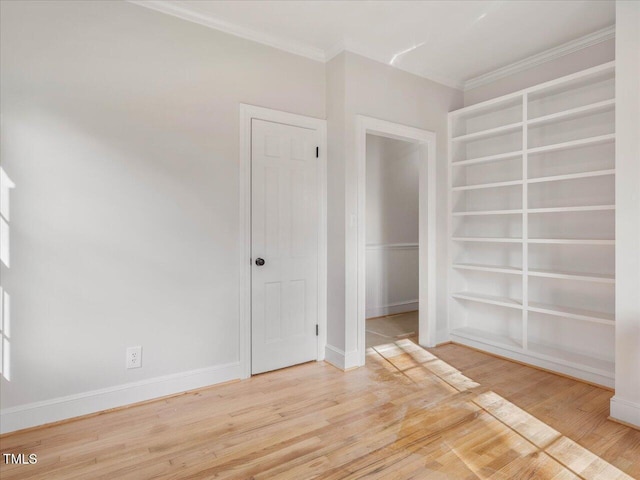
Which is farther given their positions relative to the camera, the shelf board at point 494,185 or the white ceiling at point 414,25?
the shelf board at point 494,185

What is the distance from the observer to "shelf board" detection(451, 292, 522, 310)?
10.6 feet

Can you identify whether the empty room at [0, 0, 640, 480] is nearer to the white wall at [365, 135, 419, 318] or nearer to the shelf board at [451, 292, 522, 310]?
the shelf board at [451, 292, 522, 310]

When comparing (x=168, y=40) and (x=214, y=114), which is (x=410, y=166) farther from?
(x=168, y=40)

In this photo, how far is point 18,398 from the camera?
2092 millimetres

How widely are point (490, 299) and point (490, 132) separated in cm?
155

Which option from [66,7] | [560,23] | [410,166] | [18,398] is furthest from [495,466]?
[410,166]

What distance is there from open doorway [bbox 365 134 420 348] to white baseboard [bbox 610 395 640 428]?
8.05 ft

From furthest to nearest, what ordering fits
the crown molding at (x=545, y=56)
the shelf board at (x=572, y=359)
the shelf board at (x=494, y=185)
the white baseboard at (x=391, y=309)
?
the white baseboard at (x=391, y=309) → the shelf board at (x=494, y=185) → the crown molding at (x=545, y=56) → the shelf board at (x=572, y=359)

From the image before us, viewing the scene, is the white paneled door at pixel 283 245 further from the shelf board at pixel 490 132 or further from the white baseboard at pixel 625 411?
the white baseboard at pixel 625 411

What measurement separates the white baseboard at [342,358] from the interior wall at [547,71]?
9.41 feet

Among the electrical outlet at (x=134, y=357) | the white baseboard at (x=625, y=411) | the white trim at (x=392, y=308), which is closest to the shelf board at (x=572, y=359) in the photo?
the white baseboard at (x=625, y=411)

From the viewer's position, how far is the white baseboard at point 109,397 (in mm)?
2094

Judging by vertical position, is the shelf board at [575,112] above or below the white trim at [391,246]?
above

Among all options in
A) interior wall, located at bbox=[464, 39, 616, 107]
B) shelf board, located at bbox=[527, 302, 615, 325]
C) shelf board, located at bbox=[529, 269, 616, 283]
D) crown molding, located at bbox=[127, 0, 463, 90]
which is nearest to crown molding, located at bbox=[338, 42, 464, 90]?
crown molding, located at bbox=[127, 0, 463, 90]
